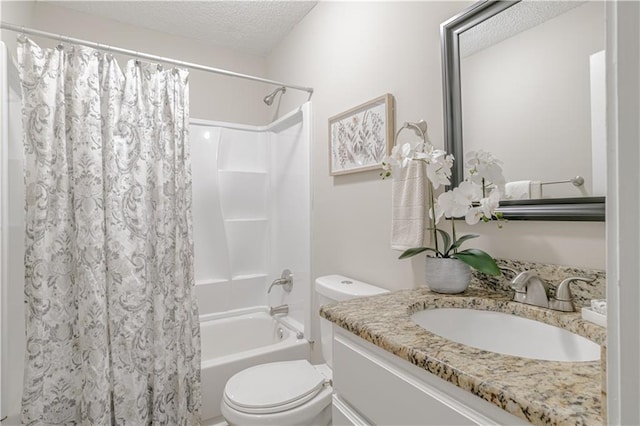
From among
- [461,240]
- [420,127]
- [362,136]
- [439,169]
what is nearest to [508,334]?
[461,240]

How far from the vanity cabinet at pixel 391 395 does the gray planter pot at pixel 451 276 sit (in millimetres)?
378

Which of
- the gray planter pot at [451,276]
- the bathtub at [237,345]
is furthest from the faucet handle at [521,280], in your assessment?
the bathtub at [237,345]

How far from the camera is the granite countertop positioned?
49 cm

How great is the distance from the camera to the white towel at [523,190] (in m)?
1.00

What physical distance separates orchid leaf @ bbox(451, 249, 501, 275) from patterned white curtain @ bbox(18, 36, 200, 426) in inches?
51.8

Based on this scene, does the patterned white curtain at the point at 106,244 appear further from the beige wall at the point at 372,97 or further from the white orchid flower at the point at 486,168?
the white orchid flower at the point at 486,168

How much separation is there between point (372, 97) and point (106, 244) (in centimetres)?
144

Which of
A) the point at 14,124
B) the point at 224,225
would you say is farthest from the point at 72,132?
the point at 224,225

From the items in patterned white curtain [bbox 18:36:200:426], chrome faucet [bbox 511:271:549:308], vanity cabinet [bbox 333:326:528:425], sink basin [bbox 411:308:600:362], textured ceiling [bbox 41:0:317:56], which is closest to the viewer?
vanity cabinet [bbox 333:326:528:425]

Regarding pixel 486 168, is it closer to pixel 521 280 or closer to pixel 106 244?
pixel 521 280

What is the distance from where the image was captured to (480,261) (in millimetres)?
1014

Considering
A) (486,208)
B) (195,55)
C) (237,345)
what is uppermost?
(195,55)

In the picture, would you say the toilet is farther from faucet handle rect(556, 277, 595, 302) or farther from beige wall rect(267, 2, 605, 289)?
faucet handle rect(556, 277, 595, 302)

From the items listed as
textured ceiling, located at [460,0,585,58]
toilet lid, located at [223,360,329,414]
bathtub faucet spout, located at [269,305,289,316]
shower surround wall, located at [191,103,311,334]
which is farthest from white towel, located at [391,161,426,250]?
bathtub faucet spout, located at [269,305,289,316]
